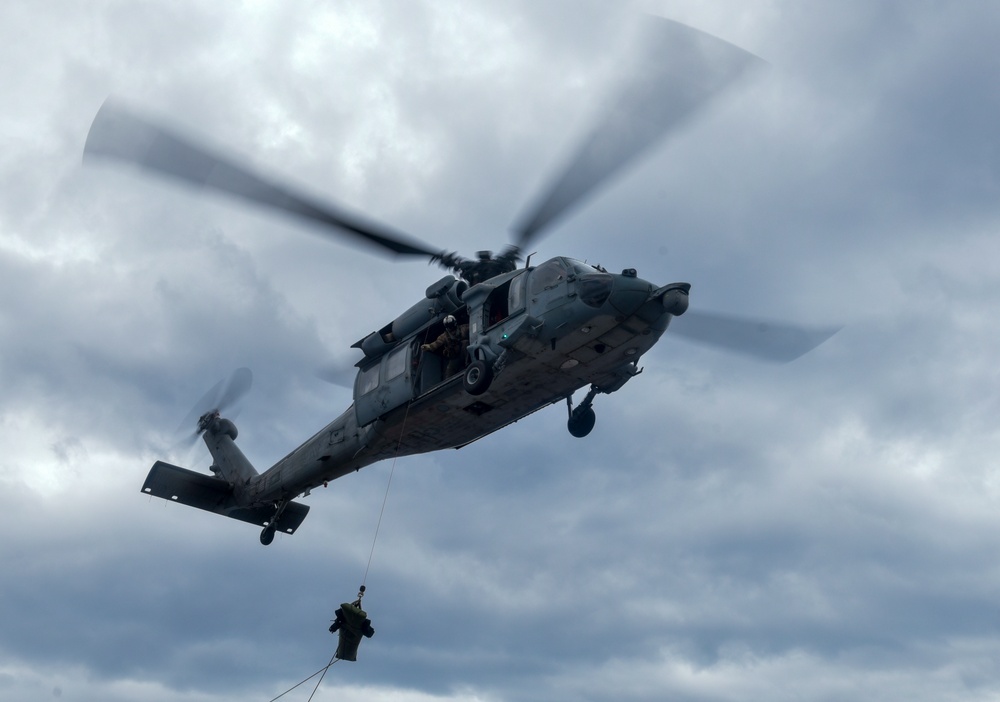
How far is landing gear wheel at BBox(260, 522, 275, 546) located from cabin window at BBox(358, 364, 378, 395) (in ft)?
Answer: 18.8

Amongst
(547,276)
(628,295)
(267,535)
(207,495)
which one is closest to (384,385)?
(547,276)

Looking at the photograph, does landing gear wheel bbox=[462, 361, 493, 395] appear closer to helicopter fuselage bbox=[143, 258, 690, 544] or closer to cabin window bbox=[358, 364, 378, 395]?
helicopter fuselage bbox=[143, 258, 690, 544]

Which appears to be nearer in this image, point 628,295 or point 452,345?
point 628,295

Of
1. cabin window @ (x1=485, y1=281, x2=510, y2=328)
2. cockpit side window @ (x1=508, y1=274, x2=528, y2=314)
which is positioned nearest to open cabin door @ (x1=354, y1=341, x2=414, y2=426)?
cabin window @ (x1=485, y1=281, x2=510, y2=328)

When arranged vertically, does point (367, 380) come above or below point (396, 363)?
above

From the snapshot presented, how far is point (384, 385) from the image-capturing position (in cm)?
2148

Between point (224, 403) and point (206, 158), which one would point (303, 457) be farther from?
point (206, 158)

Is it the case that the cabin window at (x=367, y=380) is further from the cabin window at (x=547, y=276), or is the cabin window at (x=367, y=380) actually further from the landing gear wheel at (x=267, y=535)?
the landing gear wheel at (x=267, y=535)

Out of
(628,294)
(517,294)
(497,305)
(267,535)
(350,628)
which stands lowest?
(350,628)

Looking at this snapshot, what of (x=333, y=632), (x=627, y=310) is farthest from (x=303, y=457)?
(x=627, y=310)

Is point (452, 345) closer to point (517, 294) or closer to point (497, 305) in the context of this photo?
point (497, 305)

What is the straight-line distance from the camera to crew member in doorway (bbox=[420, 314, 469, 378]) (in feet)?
67.5

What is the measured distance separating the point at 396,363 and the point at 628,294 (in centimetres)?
595

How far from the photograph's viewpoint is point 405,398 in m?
20.8
